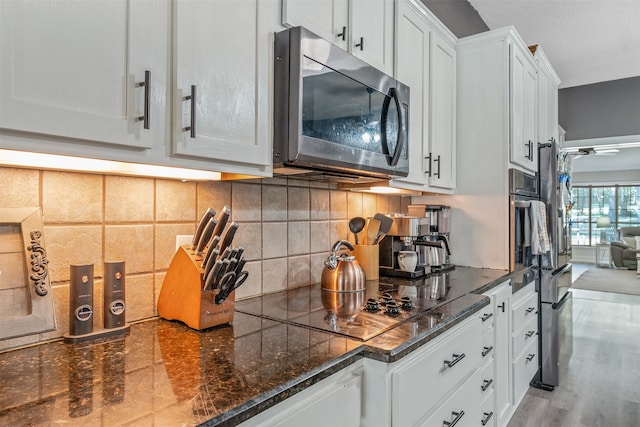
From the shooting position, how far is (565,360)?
125 inches

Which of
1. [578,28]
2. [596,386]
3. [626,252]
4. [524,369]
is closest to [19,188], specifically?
[524,369]

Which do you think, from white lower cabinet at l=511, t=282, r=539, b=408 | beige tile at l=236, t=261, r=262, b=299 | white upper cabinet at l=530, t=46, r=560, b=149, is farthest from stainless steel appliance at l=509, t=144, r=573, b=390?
beige tile at l=236, t=261, r=262, b=299

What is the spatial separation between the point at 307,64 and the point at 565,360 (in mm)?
3220

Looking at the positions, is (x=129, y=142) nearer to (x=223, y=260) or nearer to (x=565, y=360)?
(x=223, y=260)

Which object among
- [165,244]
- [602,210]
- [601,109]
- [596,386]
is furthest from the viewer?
[602,210]

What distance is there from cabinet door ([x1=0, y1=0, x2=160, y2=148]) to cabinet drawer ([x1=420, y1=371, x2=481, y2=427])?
1154 mm

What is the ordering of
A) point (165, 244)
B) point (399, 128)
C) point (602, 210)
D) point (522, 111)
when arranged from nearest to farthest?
point (165, 244), point (399, 128), point (522, 111), point (602, 210)

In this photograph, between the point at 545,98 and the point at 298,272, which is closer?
the point at 298,272

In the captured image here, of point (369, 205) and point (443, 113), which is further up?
point (443, 113)

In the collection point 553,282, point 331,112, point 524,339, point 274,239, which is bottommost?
point 524,339

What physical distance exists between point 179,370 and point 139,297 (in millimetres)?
460

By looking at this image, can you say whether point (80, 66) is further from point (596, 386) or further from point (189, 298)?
point (596, 386)

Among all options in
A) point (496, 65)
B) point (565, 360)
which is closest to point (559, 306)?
point (565, 360)

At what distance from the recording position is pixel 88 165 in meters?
1.00
